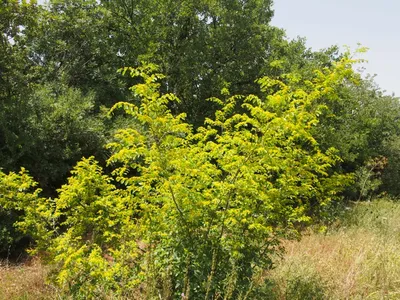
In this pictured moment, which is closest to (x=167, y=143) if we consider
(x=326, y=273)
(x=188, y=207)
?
(x=188, y=207)

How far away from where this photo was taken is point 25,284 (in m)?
4.87

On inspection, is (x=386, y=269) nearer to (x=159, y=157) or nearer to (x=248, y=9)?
(x=159, y=157)

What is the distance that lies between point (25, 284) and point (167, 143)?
3.16 meters

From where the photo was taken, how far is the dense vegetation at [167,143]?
3.45m

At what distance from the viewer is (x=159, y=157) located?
11.0 feet

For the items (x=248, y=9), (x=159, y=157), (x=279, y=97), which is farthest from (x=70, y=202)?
(x=248, y=9)

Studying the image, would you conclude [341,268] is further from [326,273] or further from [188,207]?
[188,207]

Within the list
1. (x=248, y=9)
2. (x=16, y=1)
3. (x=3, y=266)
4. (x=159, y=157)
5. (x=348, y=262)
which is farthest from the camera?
(x=248, y=9)

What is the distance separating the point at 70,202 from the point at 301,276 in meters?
3.22

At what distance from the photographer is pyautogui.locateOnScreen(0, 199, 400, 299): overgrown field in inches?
178

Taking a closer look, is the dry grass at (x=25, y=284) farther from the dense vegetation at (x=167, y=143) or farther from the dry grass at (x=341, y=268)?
the dry grass at (x=341, y=268)

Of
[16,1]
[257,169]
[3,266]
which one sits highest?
[16,1]


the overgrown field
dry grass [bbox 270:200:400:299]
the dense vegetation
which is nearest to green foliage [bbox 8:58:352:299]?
the dense vegetation

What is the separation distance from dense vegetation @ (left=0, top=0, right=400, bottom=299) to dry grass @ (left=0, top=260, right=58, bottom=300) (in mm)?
594
